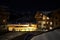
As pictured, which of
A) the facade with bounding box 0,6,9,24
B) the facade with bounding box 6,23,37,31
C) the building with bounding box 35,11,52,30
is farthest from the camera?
the building with bounding box 35,11,52,30

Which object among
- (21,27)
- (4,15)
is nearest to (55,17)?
(21,27)

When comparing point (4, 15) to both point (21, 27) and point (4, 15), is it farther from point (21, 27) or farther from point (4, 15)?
point (21, 27)

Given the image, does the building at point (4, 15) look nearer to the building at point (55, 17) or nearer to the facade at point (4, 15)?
the facade at point (4, 15)

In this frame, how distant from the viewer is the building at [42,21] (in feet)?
18.4

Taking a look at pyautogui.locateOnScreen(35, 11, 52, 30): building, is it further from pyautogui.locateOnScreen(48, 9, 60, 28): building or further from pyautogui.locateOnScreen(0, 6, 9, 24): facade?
pyautogui.locateOnScreen(0, 6, 9, 24): facade

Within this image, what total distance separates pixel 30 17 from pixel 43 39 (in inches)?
136

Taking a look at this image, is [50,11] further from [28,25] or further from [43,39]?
[43,39]

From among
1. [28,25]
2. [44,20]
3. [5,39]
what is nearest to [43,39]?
[5,39]

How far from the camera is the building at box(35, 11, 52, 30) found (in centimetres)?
562

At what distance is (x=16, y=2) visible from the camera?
5.77 meters

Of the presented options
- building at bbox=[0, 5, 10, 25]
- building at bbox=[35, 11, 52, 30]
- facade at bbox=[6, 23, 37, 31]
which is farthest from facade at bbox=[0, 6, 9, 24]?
building at bbox=[35, 11, 52, 30]

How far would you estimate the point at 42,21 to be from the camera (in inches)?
234

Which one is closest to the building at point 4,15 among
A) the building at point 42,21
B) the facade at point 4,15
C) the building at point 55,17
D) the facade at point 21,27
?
the facade at point 4,15

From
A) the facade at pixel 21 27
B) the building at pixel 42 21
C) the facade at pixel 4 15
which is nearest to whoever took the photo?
the facade at pixel 4 15
